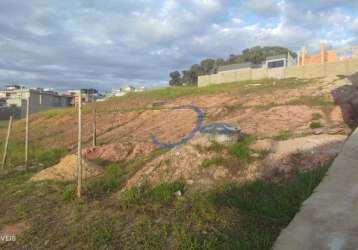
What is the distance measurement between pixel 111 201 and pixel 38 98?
50737 mm

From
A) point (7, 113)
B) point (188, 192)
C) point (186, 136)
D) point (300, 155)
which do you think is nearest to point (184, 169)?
point (188, 192)

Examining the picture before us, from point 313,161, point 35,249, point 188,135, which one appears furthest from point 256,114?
point 35,249

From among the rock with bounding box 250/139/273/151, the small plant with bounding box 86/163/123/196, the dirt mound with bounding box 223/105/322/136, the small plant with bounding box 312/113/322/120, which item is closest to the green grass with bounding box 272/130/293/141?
the dirt mound with bounding box 223/105/322/136

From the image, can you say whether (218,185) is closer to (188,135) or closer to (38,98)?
(188,135)

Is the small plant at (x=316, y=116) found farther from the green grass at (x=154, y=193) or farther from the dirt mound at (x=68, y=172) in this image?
the dirt mound at (x=68, y=172)

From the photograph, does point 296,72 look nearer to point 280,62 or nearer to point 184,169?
point 280,62

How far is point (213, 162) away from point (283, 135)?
2.36 meters

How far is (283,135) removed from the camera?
8.34m

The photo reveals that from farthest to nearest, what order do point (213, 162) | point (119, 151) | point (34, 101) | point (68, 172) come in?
point (34, 101), point (119, 151), point (68, 172), point (213, 162)

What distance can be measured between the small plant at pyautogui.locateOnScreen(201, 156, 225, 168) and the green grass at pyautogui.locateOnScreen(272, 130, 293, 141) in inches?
68.5

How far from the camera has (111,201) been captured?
6.38 meters

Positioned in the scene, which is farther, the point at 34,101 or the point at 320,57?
the point at 34,101

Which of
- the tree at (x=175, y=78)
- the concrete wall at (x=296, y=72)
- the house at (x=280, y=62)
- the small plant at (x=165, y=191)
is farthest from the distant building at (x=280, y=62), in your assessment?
the small plant at (x=165, y=191)

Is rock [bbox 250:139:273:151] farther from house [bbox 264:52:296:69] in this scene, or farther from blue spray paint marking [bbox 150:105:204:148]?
house [bbox 264:52:296:69]
